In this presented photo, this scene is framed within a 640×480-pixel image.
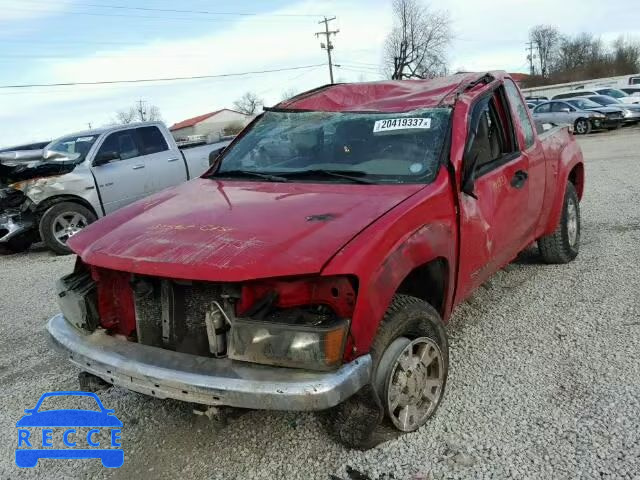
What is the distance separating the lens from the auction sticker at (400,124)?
3.55 meters

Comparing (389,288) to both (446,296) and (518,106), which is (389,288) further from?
(518,106)

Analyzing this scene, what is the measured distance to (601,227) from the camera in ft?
22.4

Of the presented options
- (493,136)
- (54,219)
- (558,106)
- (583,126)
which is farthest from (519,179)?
(558,106)

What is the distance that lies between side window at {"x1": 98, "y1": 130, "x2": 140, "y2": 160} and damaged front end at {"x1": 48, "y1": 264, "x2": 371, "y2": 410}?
20.9ft

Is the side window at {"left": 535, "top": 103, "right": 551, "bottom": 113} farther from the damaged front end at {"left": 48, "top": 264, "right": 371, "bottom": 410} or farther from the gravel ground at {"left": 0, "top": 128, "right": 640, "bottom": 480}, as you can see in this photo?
the damaged front end at {"left": 48, "top": 264, "right": 371, "bottom": 410}

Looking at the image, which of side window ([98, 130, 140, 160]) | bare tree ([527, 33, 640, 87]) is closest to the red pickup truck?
side window ([98, 130, 140, 160])

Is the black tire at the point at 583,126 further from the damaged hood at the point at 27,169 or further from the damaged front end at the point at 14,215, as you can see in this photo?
the damaged front end at the point at 14,215

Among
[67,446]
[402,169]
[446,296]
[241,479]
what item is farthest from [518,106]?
[67,446]

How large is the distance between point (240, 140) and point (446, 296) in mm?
2084

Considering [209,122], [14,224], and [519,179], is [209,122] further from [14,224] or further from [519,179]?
[519,179]

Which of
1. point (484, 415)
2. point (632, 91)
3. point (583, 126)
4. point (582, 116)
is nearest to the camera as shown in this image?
point (484, 415)

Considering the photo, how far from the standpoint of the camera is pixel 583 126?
23.2 meters

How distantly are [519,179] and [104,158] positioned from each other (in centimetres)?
656

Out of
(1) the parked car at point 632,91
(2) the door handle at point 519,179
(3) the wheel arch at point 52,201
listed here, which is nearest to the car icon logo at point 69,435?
(2) the door handle at point 519,179
